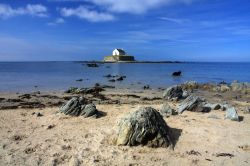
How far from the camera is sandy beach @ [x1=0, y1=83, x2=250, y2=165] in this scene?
8.51 m

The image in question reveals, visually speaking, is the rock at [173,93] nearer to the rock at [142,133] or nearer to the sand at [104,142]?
the sand at [104,142]

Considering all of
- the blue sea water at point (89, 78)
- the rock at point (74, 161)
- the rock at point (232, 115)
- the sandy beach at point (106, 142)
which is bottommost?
the blue sea water at point (89, 78)

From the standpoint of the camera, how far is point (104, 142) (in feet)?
31.9

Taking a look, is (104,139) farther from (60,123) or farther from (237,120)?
(237,120)

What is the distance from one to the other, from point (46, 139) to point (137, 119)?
3.16m

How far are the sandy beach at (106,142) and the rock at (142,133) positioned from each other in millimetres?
232

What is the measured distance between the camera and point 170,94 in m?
21.3

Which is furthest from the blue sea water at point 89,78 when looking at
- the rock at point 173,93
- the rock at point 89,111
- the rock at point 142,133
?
the rock at point 142,133

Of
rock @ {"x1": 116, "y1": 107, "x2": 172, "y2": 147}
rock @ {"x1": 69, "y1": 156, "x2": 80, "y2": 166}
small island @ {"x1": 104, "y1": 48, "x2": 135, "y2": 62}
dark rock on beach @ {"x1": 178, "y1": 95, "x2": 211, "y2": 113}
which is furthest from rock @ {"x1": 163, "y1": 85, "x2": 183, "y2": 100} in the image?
small island @ {"x1": 104, "y1": 48, "x2": 135, "y2": 62}

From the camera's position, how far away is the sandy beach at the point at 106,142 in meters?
8.51

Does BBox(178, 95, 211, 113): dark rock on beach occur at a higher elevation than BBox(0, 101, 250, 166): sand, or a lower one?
higher

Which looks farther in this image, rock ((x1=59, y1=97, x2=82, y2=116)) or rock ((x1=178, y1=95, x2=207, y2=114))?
rock ((x1=178, y1=95, x2=207, y2=114))

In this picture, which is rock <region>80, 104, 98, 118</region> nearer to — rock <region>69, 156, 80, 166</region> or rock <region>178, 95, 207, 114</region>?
rock <region>178, 95, 207, 114</region>

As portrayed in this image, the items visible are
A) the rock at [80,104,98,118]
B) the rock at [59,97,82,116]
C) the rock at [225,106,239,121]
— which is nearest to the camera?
the rock at [225,106,239,121]
